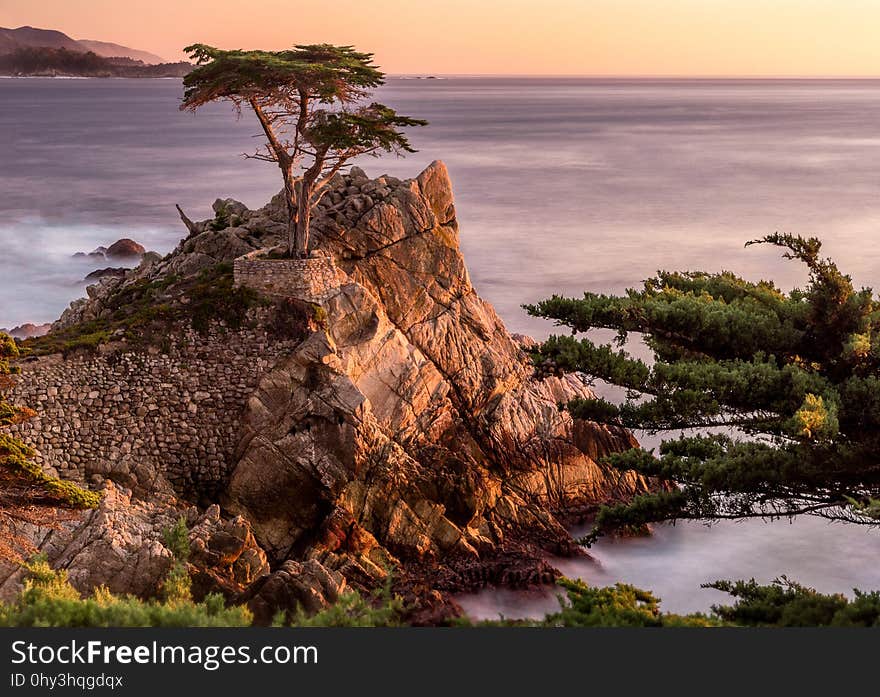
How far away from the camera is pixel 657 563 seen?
22.0 m

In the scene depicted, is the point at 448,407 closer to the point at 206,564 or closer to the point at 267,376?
the point at 267,376

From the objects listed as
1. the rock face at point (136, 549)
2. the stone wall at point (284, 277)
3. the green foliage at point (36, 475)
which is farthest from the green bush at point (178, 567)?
the stone wall at point (284, 277)

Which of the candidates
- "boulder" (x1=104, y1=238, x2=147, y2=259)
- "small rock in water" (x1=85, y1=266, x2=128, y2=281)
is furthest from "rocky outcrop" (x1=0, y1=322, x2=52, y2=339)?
"boulder" (x1=104, y1=238, x2=147, y2=259)

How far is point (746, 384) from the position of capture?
11.0m

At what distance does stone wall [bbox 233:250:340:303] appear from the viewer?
22.4 meters

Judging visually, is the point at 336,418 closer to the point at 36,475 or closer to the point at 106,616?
the point at 36,475

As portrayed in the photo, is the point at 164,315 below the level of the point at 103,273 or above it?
above

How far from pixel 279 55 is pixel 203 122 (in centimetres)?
9888

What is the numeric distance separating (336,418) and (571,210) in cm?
4212

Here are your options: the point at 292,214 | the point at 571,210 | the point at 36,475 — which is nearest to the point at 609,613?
the point at 36,475

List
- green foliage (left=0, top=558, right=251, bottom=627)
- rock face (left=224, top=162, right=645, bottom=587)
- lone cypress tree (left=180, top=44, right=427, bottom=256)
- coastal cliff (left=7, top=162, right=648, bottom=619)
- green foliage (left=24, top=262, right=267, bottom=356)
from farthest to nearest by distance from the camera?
1. lone cypress tree (left=180, top=44, right=427, bottom=256)
2. green foliage (left=24, top=262, right=267, bottom=356)
3. rock face (left=224, top=162, right=645, bottom=587)
4. coastal cliff (left=7, top=162, right=648, bottom=619)
5. green foliage (left=0, top=558, right=251, bottom=627)

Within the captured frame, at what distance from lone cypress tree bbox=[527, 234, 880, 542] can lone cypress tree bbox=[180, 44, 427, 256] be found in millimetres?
11827

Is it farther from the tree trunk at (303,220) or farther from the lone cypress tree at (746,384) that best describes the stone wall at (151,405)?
the lone cypress tree at (746,384)

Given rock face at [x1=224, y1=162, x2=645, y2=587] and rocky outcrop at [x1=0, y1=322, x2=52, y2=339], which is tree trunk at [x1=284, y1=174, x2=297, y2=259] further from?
rocky outcrop at [x1=0, y1=322, x2=52, y2=339]
